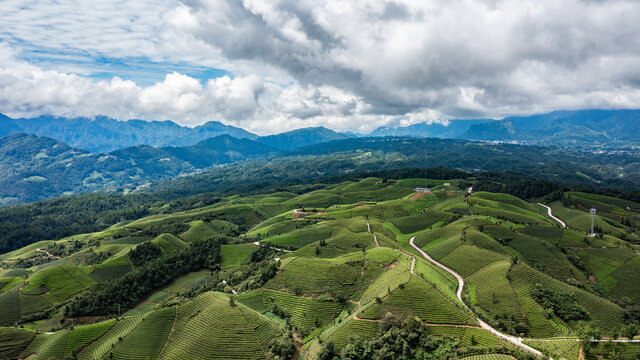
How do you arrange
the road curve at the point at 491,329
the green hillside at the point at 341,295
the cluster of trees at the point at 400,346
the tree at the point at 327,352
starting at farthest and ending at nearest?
the green hillside at the point at 341,295, the tree at the point at 327,352, the cluster of trees at the point at 400,346, the road curve at the point at 491,329

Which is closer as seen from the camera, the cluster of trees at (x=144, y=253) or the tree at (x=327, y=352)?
the tree at (x=327, y=352)

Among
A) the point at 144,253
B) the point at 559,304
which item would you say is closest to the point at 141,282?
the point at 144,253

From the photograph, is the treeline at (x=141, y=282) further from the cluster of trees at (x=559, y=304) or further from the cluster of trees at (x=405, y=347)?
the cluster of trees at (x=559, y=304)

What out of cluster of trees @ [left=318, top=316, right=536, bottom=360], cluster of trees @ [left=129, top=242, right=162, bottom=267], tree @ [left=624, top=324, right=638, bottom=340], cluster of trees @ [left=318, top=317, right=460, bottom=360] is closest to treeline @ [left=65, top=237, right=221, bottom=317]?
cluster of trees @ [left=129, top=242, right=162, bottom=267]

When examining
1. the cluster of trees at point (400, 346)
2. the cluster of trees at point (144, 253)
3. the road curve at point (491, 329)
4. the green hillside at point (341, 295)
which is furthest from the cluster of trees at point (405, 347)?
the cluster of trees at point (144, 253)

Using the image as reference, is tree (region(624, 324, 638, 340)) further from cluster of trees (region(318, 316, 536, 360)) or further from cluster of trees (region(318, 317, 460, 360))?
cluster of trees (region(318, 317, 460, 360))

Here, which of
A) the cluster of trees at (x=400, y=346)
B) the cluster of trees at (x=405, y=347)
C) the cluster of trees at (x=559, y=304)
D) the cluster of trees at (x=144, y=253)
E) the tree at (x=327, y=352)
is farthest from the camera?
the cluster of trees at (x=144, y=253)

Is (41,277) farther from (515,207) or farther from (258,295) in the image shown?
(515,207)
